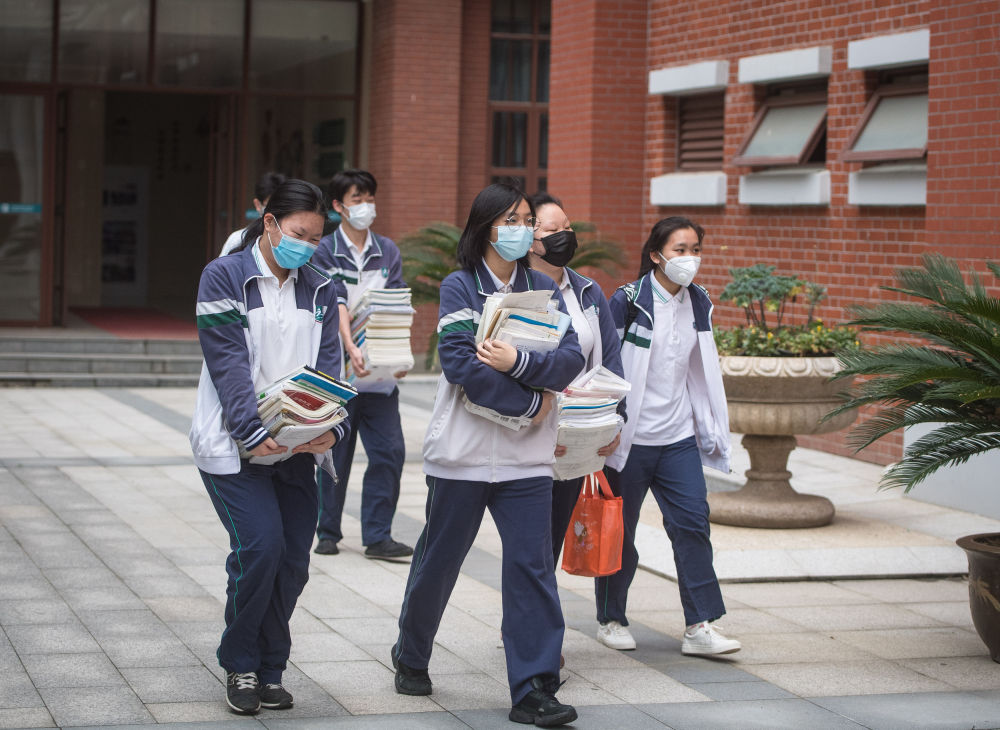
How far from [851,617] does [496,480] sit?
2662 mm

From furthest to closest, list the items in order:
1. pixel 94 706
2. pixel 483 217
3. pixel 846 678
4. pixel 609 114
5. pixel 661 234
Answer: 1. pixel 609 114
2. pixel 661 234
3. pixel 846 678
4. pixel 483 217
5. pixel 94 706

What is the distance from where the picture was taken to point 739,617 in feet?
23.9

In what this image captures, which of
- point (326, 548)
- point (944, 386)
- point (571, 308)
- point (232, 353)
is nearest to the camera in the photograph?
point (232, 353)

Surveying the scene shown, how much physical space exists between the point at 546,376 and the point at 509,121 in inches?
582

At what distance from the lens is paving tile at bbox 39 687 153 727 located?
208 inches

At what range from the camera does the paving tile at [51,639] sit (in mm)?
6234

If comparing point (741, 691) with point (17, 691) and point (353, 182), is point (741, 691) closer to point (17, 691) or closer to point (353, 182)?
point (17, 691)

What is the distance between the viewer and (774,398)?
9.01 metres

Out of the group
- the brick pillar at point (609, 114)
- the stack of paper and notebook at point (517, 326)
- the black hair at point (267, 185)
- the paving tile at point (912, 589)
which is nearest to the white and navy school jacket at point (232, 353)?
the stack of paper and notebook at point (517, 326)

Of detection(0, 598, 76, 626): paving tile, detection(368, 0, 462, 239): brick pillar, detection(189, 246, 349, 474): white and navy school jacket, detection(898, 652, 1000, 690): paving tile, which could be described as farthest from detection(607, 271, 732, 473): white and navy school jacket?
detection(368, 0, 462, 239): brick pillar

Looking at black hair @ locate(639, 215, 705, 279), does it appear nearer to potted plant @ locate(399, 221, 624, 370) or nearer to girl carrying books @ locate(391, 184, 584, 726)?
girl carrying books @ locate(391, 184, 584, 726)

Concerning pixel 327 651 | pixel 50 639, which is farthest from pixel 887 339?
pixel 50 639

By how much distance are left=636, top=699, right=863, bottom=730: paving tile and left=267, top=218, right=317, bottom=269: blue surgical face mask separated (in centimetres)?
211

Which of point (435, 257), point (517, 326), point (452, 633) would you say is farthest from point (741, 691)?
point (435, 257)
